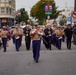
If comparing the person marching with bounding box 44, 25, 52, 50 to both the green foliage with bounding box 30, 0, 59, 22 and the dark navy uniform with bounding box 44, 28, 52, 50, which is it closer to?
the dark navy uniform with bounding box 44, 28, 52, 50

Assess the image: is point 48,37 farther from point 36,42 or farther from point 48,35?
point 36,42

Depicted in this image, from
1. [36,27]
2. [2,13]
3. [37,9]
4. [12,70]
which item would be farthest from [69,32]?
[37,9]

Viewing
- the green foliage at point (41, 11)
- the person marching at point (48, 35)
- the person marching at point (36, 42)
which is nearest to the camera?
the person marching at point (36, 42)

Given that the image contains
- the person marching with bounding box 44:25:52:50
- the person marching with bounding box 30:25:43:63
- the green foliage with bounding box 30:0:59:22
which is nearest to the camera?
the person marching with bounding box 30:25:43:63

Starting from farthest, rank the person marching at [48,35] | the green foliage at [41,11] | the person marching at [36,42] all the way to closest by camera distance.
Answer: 1. the green foliage at [41,11]
2. the person marching at [48,35]
3. the person marching at [36,42]

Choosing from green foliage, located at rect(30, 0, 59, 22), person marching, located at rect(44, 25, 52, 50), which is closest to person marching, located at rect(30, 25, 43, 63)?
person marching, located at rect(44, 25, 52, 50)

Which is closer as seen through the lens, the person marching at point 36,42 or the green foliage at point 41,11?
the person marching at point 36,42

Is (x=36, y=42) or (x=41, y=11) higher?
(x=41, y=11)

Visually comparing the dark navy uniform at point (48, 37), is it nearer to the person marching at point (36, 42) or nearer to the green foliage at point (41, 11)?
the person marching at point (36, 42)

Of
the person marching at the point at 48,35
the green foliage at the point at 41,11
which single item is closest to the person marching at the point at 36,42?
the person marching at the point at 48,35

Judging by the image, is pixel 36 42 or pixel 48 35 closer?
pixel 36 42

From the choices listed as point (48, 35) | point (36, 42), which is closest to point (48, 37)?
point (48, 35)

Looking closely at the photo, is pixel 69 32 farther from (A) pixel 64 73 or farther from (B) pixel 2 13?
(B) pixel 2 13

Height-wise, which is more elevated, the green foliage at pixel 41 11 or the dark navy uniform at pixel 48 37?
the green foliage at pixel 41 11
